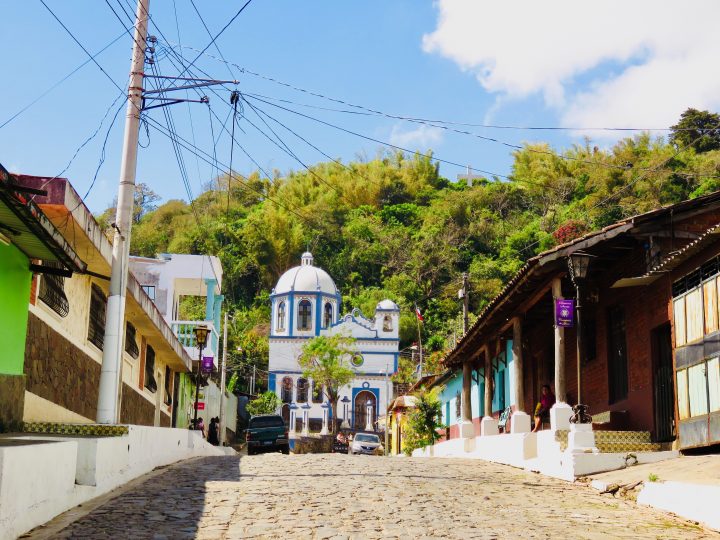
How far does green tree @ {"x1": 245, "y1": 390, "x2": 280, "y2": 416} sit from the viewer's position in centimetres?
6706

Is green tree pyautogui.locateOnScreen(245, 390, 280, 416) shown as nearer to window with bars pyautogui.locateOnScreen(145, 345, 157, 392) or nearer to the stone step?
window with bars pyautogui.locateOnScreen(145, 345, 157, 392)

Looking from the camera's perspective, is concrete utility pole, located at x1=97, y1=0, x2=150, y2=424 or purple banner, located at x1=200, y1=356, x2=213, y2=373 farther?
purple banner, located at x1=200, y1=356, x2=213, y2=373

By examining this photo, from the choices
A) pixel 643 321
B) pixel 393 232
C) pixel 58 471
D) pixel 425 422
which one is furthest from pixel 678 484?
pixel 393 232

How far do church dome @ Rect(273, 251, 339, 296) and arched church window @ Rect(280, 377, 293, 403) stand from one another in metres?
7.24

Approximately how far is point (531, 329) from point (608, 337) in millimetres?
6137

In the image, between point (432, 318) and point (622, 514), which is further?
point (432, 318)

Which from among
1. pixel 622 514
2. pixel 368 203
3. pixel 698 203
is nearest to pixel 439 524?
pixel 622 514

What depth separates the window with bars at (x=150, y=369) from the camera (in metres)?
24.2

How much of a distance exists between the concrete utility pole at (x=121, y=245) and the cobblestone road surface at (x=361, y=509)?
51.9 inches

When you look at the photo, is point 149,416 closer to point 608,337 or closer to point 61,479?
point 608,337

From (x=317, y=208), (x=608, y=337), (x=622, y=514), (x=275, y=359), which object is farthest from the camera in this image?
(x=317, y=208)

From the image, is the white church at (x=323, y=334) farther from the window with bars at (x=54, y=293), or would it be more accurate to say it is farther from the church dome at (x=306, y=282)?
the window with bars at (x=54, y=293)

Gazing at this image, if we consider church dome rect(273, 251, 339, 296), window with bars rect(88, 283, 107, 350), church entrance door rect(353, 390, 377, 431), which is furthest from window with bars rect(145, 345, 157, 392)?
church dome rect(273, 251, 339, 296)

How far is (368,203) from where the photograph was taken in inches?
4109
